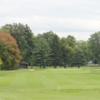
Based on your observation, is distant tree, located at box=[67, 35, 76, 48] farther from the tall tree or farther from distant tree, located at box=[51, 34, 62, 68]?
distant tree, located at box=[51, 34, 62, 68]

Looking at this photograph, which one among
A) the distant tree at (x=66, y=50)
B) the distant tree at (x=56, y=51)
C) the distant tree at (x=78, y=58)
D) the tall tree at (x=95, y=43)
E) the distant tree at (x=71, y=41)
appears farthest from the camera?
the distant tree at (x=71, y=41)

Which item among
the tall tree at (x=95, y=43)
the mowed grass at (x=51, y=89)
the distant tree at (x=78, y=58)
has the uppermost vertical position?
the tall tree at (x=95, y=43)

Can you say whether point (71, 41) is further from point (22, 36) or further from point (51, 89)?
point (51, 89)

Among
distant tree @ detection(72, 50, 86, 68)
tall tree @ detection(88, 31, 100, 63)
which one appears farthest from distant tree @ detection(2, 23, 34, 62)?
tall tree @ detection(88, 31, 100, 63)

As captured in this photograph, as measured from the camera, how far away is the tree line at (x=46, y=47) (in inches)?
3103

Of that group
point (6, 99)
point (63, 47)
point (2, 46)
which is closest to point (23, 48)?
point (63, 47)

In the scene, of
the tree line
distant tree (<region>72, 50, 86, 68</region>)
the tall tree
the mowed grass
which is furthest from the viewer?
the tall tree

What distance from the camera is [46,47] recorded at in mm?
79562

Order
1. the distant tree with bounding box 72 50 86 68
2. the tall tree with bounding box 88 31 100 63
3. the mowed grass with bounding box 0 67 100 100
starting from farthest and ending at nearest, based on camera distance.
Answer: the tall tree with bounding box 88 31 100 63 < the distant tree with bounding box 72 50 86 68 < the mowed grass with bounding box 0 67 100 100

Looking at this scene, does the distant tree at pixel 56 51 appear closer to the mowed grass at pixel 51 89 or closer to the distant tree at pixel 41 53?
the distant tree at pixel 41 53

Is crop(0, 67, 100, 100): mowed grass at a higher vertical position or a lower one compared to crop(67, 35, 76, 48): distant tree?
lower

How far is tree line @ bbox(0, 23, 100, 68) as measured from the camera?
78.8 meters

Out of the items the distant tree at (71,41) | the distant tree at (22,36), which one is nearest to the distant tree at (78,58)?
the distant tree at (71,41)

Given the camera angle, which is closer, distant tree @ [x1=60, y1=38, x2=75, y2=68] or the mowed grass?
the mowed grass
